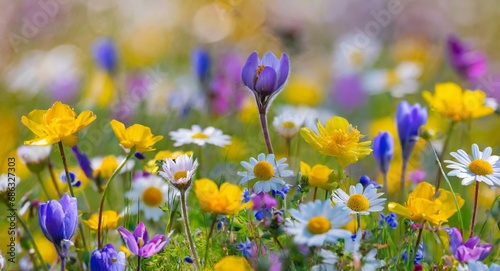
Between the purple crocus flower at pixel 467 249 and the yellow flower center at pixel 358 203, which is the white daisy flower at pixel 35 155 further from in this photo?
the purple crocus flower at pixel 467 249

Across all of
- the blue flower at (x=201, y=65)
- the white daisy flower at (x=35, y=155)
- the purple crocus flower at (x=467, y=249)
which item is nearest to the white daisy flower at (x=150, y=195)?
the white daisy flower at (x=35, y=155)

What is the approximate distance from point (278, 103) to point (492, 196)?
1070 millimetres

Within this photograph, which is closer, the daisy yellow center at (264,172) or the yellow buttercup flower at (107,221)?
the daisy yellow center at (264,172)

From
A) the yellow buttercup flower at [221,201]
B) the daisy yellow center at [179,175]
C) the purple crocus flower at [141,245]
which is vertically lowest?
the purple crocus flower at [141,245]

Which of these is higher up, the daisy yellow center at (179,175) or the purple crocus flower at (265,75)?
the purple crocus flower at (265,75)

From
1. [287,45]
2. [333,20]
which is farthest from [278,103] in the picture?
[333,20]

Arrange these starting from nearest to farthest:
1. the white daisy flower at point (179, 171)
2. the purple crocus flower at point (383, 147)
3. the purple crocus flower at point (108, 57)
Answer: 1. the white daisy flower at point (179, 171)
2. the purple crocus flower at point (383, 147)
3. the purple crocus flower at point (108, 57)

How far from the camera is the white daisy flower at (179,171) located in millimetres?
976

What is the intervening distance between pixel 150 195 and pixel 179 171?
31 cm

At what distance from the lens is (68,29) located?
12.3ft

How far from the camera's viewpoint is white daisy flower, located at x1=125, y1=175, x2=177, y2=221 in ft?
4.23

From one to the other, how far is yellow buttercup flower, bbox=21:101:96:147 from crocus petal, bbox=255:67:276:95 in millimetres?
231

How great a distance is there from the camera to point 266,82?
1061 millimetres

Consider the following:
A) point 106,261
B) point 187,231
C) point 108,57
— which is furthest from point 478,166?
point 108,57
